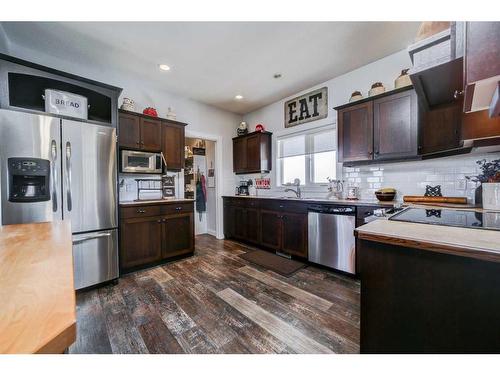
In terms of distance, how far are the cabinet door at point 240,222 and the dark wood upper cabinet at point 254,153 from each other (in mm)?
855

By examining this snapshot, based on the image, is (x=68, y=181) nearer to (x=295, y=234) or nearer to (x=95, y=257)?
(x=95, y=257)

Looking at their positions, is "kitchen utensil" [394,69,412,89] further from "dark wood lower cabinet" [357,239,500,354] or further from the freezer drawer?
the freezer drawer

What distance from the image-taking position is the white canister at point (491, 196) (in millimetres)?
1694

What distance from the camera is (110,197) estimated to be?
234 cm

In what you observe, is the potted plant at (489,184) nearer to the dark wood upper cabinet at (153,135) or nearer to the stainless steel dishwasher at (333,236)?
the stainless steel dishwasher at (333,236)

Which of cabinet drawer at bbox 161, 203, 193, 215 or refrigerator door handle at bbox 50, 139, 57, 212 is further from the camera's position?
cabinet drawer at bbox 161, 203, 193, 215

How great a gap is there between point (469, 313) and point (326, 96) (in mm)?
3176

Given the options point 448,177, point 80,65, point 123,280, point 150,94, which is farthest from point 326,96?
point 123,280

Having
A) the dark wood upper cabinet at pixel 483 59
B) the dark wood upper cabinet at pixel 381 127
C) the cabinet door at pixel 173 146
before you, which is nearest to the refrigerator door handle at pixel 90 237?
the cabinet door at pixel 173 146

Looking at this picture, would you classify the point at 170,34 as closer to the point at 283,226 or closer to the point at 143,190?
the point at 143,190

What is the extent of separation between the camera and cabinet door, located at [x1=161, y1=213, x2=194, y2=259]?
2910 mm

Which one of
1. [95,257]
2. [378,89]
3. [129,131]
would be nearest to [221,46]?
[129,131]

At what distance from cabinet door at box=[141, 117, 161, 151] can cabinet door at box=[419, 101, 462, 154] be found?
339 cm

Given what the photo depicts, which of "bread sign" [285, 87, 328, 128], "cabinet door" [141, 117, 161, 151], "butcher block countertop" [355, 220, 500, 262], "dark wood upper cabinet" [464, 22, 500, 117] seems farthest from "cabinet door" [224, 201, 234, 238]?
"dark wood upper cabinet" [464, 22, 500, 117]
